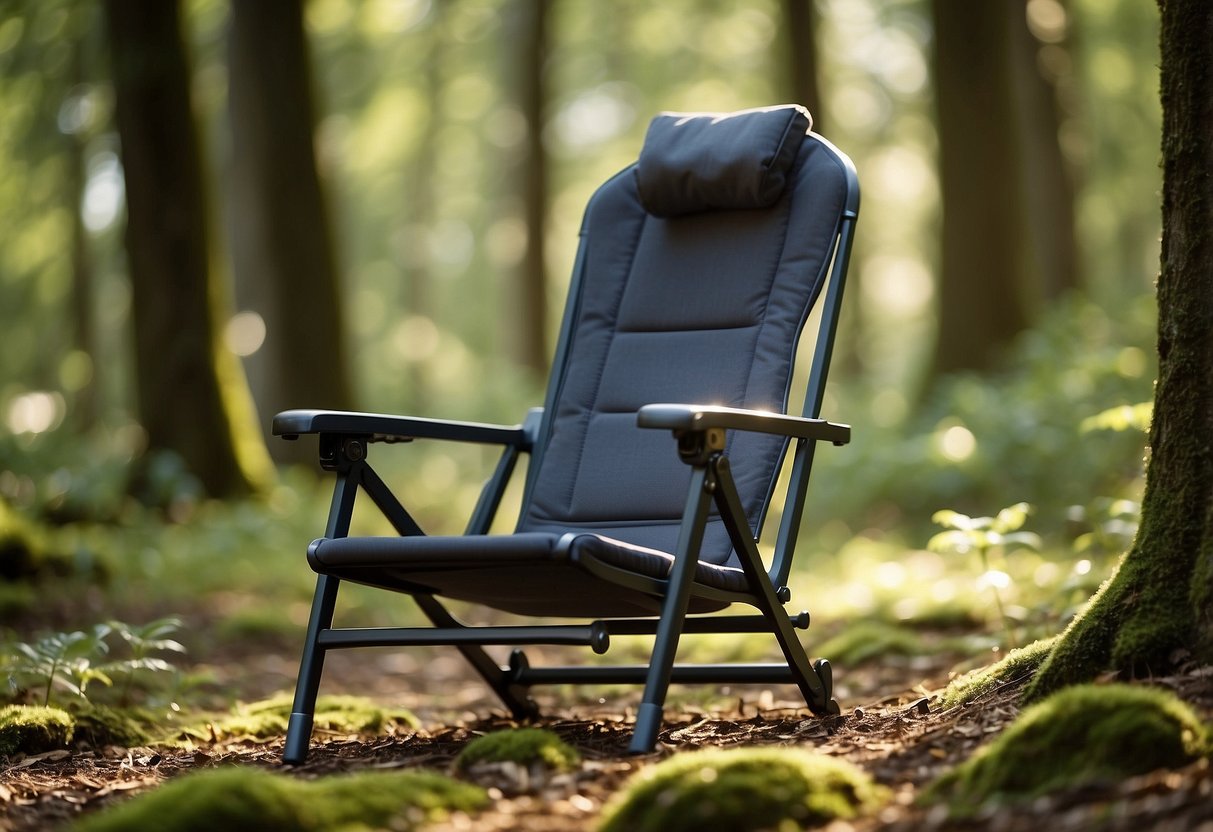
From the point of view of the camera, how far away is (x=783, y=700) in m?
3.45

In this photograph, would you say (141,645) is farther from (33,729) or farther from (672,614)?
(672,614)

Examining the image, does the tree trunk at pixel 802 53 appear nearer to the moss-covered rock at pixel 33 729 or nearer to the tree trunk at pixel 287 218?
the tree trunk at pixel 287 218

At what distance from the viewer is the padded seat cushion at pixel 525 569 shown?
224 cm

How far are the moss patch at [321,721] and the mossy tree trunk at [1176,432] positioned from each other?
1.56m

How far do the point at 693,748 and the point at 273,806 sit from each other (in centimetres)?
89

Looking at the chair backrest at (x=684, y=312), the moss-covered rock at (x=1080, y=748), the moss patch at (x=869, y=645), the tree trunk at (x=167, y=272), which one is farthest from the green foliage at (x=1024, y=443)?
the tree trunk at (x=167, y=272)

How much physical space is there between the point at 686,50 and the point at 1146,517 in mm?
14454

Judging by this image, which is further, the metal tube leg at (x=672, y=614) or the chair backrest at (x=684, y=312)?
the chair backrest at (x=684, y=312)

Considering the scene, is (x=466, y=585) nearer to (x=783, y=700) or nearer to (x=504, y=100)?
(x=783, y=700)

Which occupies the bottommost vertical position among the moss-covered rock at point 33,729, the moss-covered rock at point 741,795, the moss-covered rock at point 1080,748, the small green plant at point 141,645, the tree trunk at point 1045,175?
the moss-covered rock at point 33,729

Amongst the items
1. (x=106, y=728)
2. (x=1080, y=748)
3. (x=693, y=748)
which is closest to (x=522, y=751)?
(x=693, y=748)

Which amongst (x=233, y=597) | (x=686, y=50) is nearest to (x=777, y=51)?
(x=686, y=50)

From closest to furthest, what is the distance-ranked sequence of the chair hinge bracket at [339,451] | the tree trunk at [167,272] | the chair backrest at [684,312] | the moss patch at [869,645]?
the chair hinge bracket at [339,451], the chair backrest at [684,312], the moss patch at [869,645], the tree trunk at [167,272]

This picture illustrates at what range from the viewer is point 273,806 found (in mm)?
1792
